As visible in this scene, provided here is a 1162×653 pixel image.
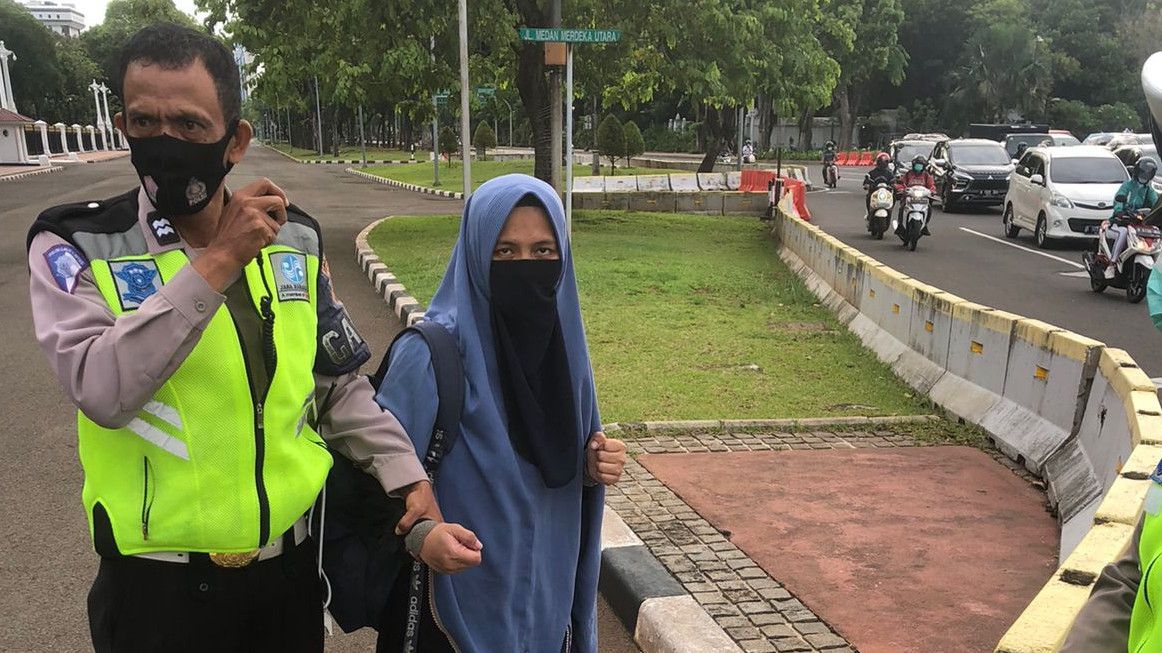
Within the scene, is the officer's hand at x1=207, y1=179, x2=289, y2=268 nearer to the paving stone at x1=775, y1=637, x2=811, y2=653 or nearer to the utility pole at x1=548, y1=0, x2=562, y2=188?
the paving stone at x1=775, y1=637, x2=811, y2=653

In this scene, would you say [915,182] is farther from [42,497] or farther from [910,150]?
[42,497]

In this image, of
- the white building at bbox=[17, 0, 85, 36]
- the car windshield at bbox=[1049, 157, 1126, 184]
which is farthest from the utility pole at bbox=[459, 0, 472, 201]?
the white building at bbox=[17, 0, 85, 36]

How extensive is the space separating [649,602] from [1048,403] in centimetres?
301

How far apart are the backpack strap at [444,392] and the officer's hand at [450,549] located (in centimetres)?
20

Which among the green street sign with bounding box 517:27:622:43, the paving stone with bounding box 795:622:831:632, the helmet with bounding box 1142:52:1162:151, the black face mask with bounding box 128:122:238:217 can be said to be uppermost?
the green street sign with bounding box 517:27:622:43

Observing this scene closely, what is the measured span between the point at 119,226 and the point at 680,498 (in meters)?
3.54

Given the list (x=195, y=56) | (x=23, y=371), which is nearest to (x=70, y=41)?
(x=23, y=371)

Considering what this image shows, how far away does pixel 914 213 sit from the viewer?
1470 cm

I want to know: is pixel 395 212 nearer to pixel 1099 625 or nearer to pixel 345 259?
pixel 345 259

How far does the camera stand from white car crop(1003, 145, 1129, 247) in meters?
14.8

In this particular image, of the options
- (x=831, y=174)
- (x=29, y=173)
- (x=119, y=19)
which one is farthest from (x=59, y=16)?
(x=831, y=174)

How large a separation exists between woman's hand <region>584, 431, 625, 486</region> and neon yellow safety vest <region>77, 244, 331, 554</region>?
768mm

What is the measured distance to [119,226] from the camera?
166 centimetres

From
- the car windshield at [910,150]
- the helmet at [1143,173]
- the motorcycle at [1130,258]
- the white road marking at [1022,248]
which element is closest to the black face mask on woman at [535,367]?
the motorcycle at [1130,258]
